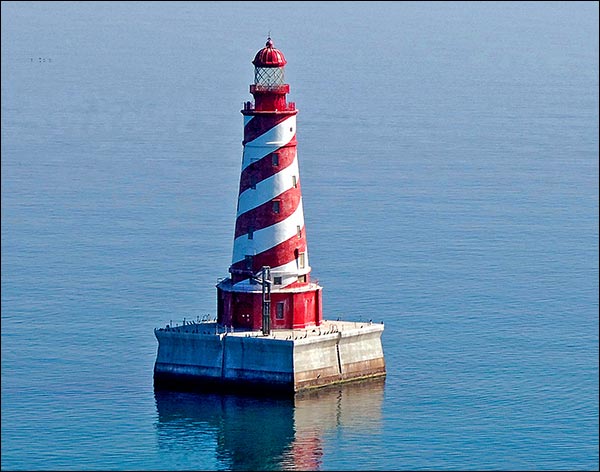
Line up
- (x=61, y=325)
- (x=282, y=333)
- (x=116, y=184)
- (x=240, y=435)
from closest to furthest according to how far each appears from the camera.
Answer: (x=240, y=435) → (x=282, y=333) → (x=61, y=325) → (x=116, y=184)

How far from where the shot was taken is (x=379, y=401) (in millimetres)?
61188

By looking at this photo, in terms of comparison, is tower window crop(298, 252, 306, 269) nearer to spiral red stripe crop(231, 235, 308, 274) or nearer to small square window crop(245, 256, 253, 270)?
spiral red stripe crop(231, 235, 308, 274)

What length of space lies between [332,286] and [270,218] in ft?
50.7

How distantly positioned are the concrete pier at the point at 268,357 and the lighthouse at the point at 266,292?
0.03 metres

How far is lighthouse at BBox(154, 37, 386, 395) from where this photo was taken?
62.1 meters

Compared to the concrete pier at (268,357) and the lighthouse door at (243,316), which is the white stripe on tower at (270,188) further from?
the concrete pier at (268,357)

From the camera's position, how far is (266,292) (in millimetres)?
62375

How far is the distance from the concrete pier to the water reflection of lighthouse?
45 centimetres

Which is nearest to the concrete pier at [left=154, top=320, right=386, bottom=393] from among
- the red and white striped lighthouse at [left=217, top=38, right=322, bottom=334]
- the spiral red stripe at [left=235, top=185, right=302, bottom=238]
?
the red and white striped lighthouse at [left=217, top=38, right=322, bottom=334]

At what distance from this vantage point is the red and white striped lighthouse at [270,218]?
62500 mm

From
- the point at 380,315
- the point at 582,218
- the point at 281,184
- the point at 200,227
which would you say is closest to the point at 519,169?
the point at 582,218

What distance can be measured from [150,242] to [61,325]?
18.6 meters

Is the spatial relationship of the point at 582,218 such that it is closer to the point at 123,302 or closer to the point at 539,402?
Answer: the point at 123,302

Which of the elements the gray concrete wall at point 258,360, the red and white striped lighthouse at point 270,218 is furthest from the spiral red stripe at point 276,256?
the gray concrete wall at point 258,360
